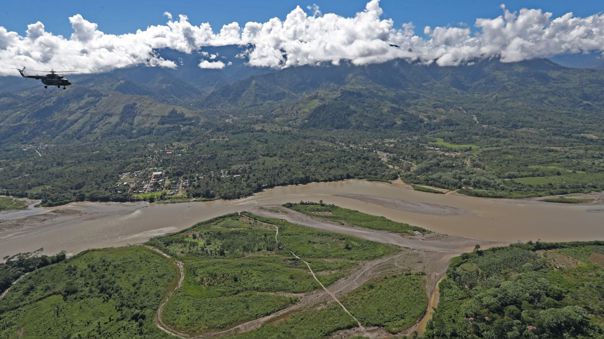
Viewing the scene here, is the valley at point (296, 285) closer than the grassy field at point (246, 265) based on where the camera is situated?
Yes

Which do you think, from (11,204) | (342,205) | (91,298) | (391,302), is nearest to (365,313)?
(391,302)

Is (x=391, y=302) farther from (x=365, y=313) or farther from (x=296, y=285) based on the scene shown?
(x=296, y=285)

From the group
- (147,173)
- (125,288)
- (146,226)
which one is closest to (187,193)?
(146,226)

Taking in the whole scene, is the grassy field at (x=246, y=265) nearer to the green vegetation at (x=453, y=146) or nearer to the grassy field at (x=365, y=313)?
the grassy field at (x=365, y=313)

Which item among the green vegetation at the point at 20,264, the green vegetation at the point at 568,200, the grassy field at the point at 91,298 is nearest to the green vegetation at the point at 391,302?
the grassy field at the point at 91,298

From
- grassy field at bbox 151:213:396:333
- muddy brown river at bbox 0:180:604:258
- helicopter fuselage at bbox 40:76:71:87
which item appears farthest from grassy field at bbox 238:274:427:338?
helicopter fuselage at bbox 40:76:71:87
